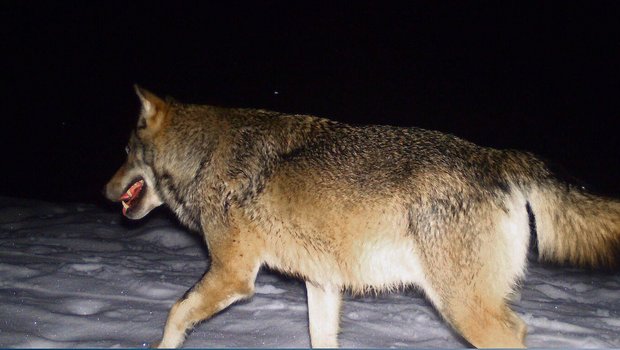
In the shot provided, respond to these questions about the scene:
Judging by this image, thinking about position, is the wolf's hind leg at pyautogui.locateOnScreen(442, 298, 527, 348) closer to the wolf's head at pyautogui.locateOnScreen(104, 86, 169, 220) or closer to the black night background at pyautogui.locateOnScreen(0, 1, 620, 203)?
the wolf's head at pyautogui.locateOnScreen(104, 86, 169, 220)

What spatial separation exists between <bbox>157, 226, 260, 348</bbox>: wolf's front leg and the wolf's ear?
126cm

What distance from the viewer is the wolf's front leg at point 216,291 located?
323cm

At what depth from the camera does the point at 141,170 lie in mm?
4156

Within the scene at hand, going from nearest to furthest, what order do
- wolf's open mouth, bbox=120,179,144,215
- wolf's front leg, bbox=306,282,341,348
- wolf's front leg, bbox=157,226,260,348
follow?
wolf's front leg, bbox=157,226,260,348
wolf's front leg, bbox=306,282,341,348
wolf's open mouth, bbox=120,179,144,215

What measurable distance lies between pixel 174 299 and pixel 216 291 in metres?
1.75

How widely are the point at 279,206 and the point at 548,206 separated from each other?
5.26 ft

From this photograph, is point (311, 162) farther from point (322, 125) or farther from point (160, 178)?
point (160, 178)

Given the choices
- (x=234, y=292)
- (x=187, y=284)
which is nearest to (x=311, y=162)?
(x=234, y=292)

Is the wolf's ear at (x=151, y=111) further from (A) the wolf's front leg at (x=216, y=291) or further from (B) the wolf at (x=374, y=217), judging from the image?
(A) the wolf's front leg at (x=216, y=291)

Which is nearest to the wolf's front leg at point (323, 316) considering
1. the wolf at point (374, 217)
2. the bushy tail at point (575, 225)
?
the wolf at point (374, 217)

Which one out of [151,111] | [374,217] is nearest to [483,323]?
[374,217]

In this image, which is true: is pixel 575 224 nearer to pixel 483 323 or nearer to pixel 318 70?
pixel 483 323

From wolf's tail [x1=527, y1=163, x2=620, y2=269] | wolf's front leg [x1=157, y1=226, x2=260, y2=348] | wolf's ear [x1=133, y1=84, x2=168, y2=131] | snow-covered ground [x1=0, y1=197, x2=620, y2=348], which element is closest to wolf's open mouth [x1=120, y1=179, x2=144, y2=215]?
wolf's ear [x1=133, y1=84, x2=168, y2=131]

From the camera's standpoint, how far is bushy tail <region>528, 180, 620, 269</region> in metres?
2.87
